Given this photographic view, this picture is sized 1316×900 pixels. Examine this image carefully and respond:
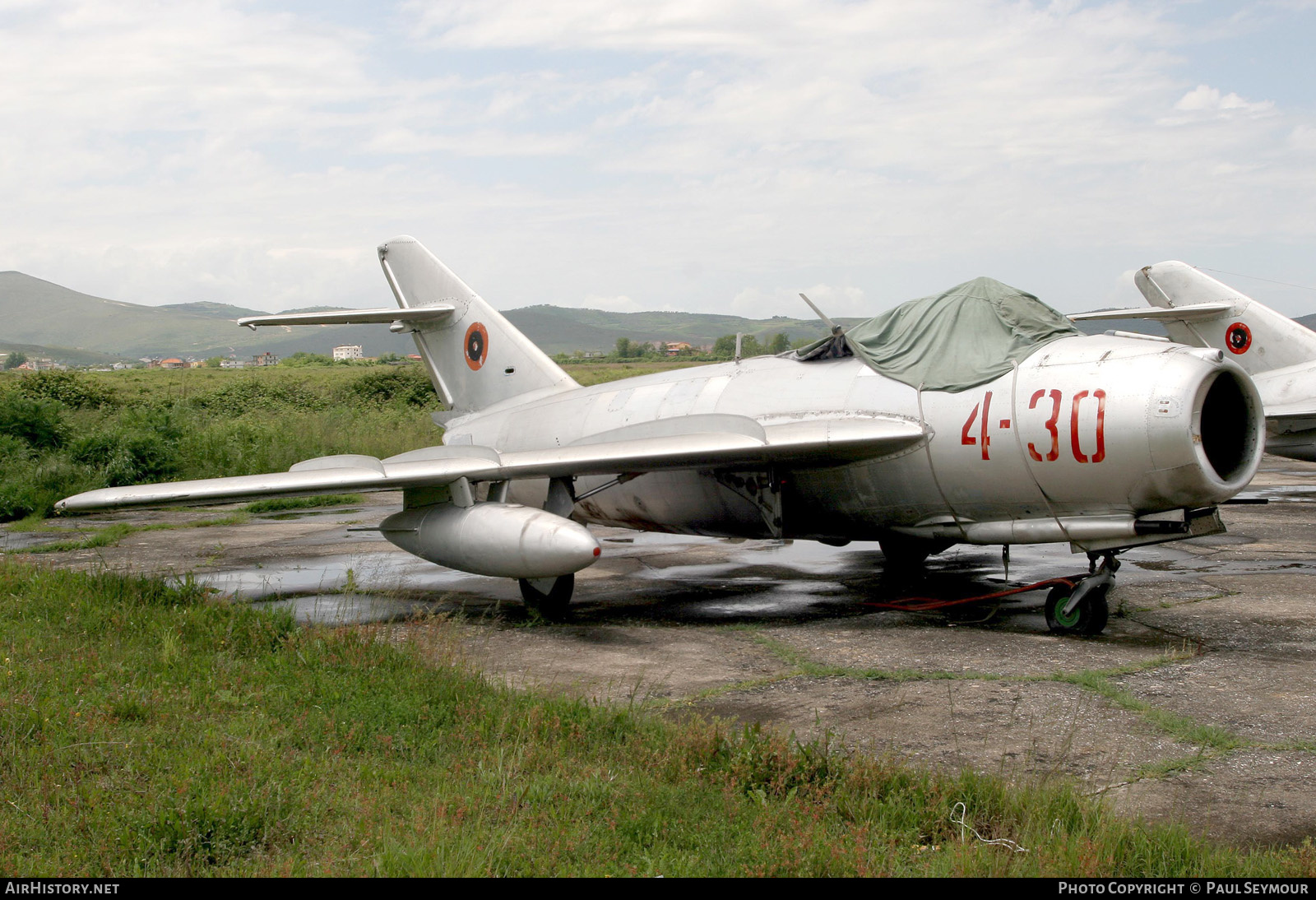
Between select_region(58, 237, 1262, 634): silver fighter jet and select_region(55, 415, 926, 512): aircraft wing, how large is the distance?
26mm

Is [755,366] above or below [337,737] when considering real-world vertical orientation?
above

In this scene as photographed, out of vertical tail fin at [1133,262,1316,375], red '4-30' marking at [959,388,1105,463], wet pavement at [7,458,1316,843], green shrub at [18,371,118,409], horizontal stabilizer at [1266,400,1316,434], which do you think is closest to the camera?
wet pavement at [7,458,1316,843]

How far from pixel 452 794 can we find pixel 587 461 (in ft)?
15.5

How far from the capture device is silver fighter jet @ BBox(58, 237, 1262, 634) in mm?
7660

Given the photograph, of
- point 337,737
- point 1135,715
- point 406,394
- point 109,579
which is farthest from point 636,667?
point 406,394

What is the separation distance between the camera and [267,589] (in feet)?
35.2

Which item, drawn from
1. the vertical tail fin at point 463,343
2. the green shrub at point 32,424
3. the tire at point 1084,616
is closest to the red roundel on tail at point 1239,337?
the tire at point 1084,616

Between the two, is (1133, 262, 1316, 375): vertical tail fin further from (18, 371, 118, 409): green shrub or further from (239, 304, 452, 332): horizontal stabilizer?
(18, 371, 118, 409): green shrub

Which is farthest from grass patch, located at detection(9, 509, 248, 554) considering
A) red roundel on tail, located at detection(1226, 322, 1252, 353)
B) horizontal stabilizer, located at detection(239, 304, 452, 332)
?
red roundel on tail, located at detection(1226, 322, 1252, 353)

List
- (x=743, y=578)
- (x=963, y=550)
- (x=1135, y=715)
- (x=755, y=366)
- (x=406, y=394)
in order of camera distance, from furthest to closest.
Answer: (x=406, y=394)
(x=963, y=550)
(x=743, y=578)
(x=755, y=366)
(x=1135, y=715)

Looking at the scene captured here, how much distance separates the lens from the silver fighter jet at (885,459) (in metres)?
7.66

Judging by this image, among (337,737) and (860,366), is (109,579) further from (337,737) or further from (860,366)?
(860,366)

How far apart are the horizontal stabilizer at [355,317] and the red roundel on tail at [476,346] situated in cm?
40

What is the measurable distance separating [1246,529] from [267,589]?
12173 mm
